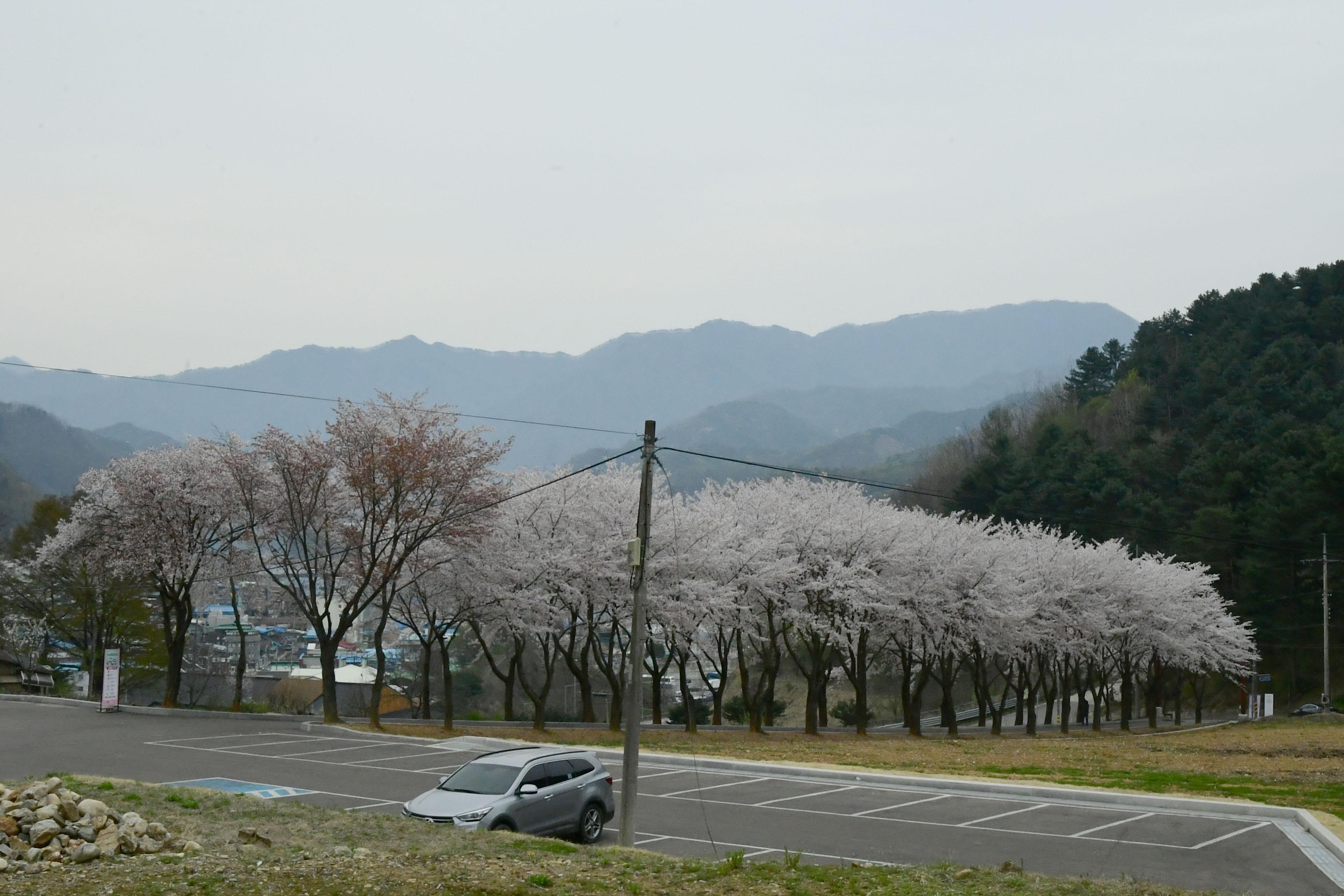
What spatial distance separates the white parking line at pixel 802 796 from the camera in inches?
810

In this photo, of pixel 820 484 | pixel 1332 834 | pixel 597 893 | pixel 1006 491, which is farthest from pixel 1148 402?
pixel 597 893

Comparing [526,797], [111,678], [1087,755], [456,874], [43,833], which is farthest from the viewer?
[111,678]

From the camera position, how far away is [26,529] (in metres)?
56.4

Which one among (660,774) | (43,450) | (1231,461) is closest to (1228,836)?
(660,774)

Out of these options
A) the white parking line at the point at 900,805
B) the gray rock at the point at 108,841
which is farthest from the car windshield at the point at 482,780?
the white parking line at the point at 900,805

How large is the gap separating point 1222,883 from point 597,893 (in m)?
8.66

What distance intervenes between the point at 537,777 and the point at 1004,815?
8.93 meters

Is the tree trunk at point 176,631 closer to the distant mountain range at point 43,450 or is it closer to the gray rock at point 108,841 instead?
the gray rock at point 108,841

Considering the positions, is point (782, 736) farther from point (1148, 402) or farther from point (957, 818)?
point (1148, 402)

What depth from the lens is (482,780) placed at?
50.9ft

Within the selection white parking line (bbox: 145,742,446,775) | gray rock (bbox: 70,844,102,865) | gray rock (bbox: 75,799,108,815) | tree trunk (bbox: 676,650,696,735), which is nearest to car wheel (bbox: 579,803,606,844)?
gray rock (bbox: 75,799,108,815)

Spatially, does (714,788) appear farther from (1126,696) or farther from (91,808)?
(1126,696)

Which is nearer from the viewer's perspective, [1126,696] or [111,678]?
[111,678]

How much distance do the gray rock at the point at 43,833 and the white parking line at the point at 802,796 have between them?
12668mm
